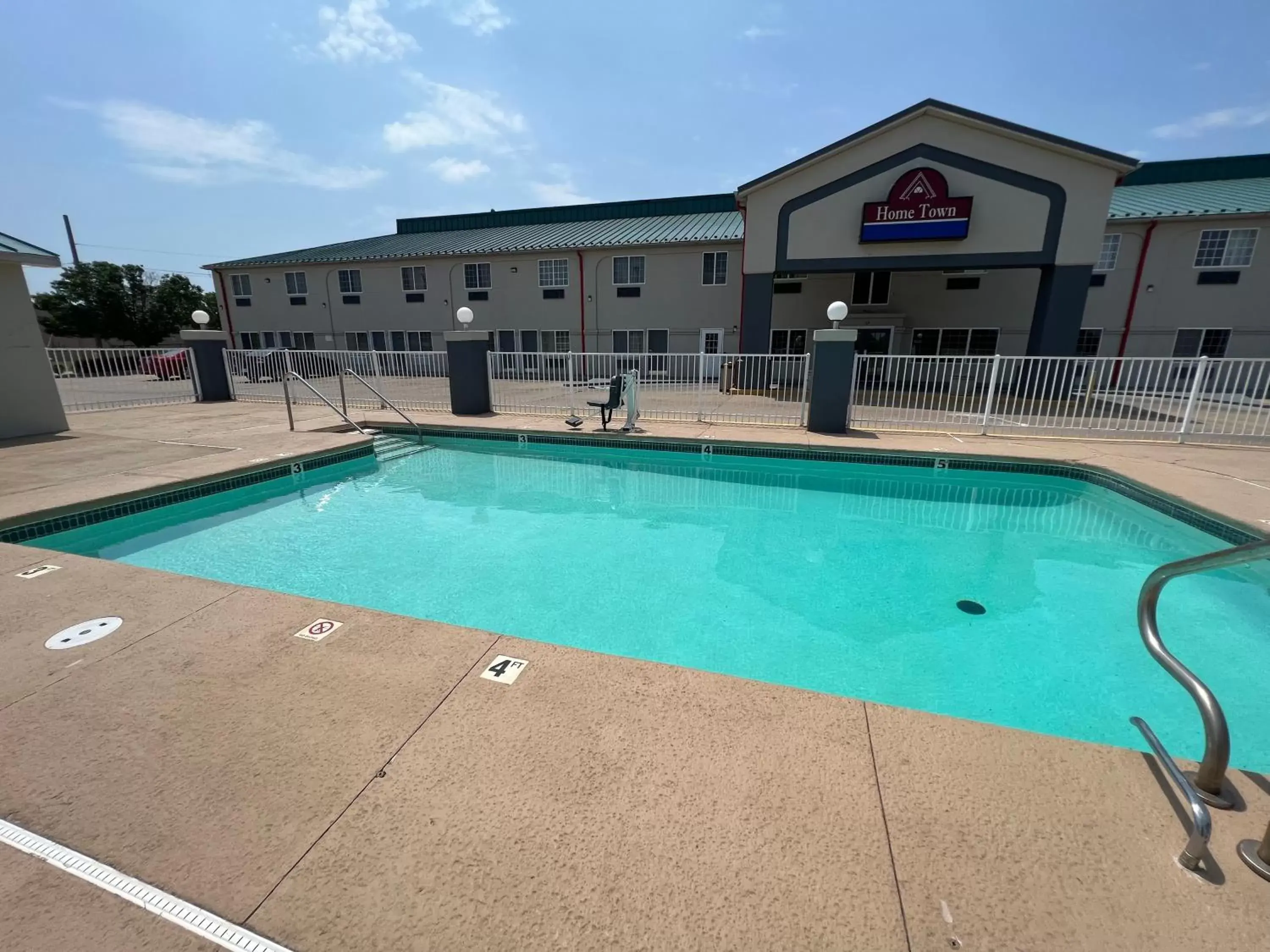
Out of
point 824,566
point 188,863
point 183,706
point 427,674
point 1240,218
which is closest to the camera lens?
point 188,863

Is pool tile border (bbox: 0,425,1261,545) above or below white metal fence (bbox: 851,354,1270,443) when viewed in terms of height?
below

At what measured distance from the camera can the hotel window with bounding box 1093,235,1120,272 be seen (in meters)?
18.2

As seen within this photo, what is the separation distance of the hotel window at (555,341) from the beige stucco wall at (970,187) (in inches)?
396

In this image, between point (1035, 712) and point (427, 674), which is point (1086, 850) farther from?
point (427, 674)

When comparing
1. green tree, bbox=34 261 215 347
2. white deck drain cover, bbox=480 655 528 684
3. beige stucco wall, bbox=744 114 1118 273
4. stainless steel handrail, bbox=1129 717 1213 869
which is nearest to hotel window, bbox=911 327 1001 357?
beige stucco wall, bbox=744 114 1118 273

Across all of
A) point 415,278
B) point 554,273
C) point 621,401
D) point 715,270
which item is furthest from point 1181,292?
point 415,278

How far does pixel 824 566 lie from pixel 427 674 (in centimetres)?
415

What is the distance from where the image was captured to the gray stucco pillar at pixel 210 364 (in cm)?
1419

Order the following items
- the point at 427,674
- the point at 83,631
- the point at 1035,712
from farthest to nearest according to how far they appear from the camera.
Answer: the point at 1035,712 → the point at 83,631 → the point at 427,674

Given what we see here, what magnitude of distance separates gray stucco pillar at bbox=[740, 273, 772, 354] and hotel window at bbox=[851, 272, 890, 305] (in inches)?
219

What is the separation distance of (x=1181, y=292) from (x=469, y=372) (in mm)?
23575

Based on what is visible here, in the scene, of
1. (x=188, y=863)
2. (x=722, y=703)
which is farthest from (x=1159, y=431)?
(x=188, y=863)

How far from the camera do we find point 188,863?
1.68 m

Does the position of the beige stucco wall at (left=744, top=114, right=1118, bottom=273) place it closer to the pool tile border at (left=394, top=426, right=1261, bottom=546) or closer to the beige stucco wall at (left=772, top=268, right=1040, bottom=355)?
the beige stucco wall at (left=772, top=268, right=1040, bottom=355)
